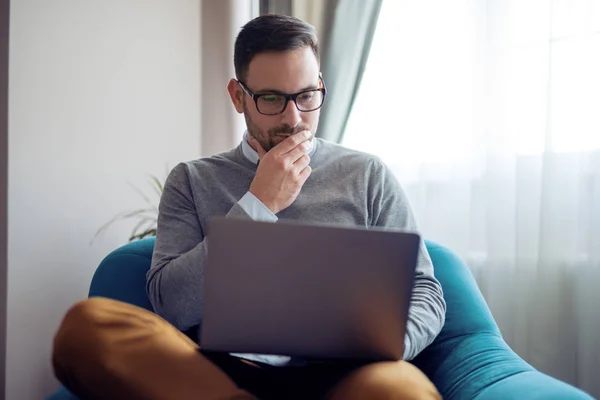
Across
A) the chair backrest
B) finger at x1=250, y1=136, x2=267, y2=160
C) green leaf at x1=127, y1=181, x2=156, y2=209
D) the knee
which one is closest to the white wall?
green leaf at x1=127, y1=181, x2=156, y2=209

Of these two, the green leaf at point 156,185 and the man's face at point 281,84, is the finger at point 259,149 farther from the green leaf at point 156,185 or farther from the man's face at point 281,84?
the green leaf at point 156,185

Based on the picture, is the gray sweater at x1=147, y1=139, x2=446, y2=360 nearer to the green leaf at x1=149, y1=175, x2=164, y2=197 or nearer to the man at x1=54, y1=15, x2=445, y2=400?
the man at x1=54, y1=15, x2=445, y2=400

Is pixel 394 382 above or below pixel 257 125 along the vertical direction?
below

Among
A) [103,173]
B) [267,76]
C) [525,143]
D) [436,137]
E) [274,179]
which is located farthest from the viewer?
[103,173]

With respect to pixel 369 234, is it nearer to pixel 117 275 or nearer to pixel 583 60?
pixel 117 275

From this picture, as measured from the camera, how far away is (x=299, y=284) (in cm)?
86

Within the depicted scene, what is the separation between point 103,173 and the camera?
230 cm

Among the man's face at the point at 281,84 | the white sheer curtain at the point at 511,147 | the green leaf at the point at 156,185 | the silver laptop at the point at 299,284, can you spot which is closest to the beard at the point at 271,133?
the man's face at the point at 281,84

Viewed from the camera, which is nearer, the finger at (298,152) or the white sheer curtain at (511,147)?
the finger at (298,152)

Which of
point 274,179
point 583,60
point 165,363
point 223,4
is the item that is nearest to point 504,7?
point 583,60

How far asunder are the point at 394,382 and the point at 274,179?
0.57 m

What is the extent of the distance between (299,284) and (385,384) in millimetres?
190

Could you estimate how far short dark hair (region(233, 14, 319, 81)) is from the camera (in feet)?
4.69

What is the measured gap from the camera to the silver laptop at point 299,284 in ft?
2.75
